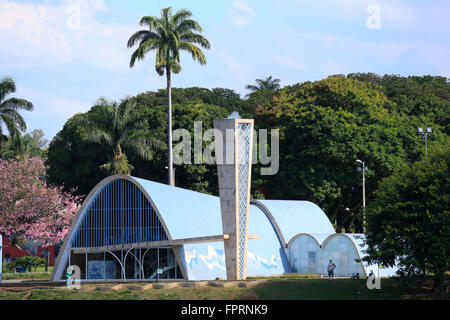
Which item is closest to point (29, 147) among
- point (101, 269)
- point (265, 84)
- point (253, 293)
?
point (265, 84)

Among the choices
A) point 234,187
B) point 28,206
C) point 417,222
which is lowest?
point 417,222

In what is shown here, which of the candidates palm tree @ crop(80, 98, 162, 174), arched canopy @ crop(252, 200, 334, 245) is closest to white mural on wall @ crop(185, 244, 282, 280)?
arched canopy @ crop(252, 200, 334, 245)

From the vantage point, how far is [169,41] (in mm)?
64500

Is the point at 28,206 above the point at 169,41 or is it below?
below

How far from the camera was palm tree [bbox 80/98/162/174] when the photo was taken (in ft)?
226

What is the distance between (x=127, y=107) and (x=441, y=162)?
3743 centimetres

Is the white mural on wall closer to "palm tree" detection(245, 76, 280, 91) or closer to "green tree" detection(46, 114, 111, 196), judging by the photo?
"green tree" detection(46, 114, 111, 196)

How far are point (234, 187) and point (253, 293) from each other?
782 cm

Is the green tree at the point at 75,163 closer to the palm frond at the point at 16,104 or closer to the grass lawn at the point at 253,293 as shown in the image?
the palm frond at the point at 16,104

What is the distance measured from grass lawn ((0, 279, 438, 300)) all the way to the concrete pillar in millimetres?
3585

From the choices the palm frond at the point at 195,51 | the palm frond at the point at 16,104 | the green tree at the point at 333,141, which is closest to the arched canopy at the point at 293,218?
the green tree at the point at 333,141

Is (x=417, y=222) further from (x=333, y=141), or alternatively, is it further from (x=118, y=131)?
(x=118, y=131)

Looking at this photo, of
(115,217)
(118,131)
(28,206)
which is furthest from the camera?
(118,131)

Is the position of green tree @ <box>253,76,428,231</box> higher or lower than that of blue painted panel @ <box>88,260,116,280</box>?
higher
